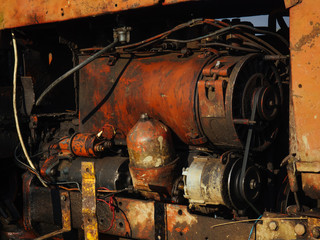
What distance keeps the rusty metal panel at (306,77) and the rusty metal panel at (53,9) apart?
0.94 m

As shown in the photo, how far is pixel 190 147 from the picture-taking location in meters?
3.41

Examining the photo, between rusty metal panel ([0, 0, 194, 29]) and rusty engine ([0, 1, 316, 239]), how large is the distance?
0.21 meters

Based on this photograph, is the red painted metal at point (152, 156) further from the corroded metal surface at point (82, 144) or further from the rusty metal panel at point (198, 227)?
the corroded metal surface at point (82, 144)

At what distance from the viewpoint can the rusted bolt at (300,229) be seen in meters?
2.60

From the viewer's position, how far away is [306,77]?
2592mm

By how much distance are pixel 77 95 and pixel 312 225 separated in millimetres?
2489

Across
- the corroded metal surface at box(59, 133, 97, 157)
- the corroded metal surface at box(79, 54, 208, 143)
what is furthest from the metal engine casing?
the corroded metal surface at box(59, 133, 97, 157)

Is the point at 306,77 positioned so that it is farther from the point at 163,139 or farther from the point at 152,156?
the point at 152,156

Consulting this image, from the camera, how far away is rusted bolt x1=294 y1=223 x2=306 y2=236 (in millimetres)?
2600

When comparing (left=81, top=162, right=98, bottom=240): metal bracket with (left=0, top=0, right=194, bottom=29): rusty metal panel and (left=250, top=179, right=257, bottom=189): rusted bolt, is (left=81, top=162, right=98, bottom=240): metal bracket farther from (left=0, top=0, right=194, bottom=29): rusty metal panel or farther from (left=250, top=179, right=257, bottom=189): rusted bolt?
(left=0, top=0, right=194, bottom=29): rusty metal panel

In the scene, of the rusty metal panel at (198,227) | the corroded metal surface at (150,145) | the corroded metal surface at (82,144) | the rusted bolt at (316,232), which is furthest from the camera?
the corroded metal surface at (82,144)

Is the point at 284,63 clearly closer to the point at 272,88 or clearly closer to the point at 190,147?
the point at 272,88

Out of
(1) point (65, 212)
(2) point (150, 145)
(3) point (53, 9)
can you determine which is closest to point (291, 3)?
(2) point (150, 145)

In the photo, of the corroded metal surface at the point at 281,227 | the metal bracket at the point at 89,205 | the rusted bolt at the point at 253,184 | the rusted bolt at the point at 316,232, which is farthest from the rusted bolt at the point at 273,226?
the metal bracket at the point at 89,205
